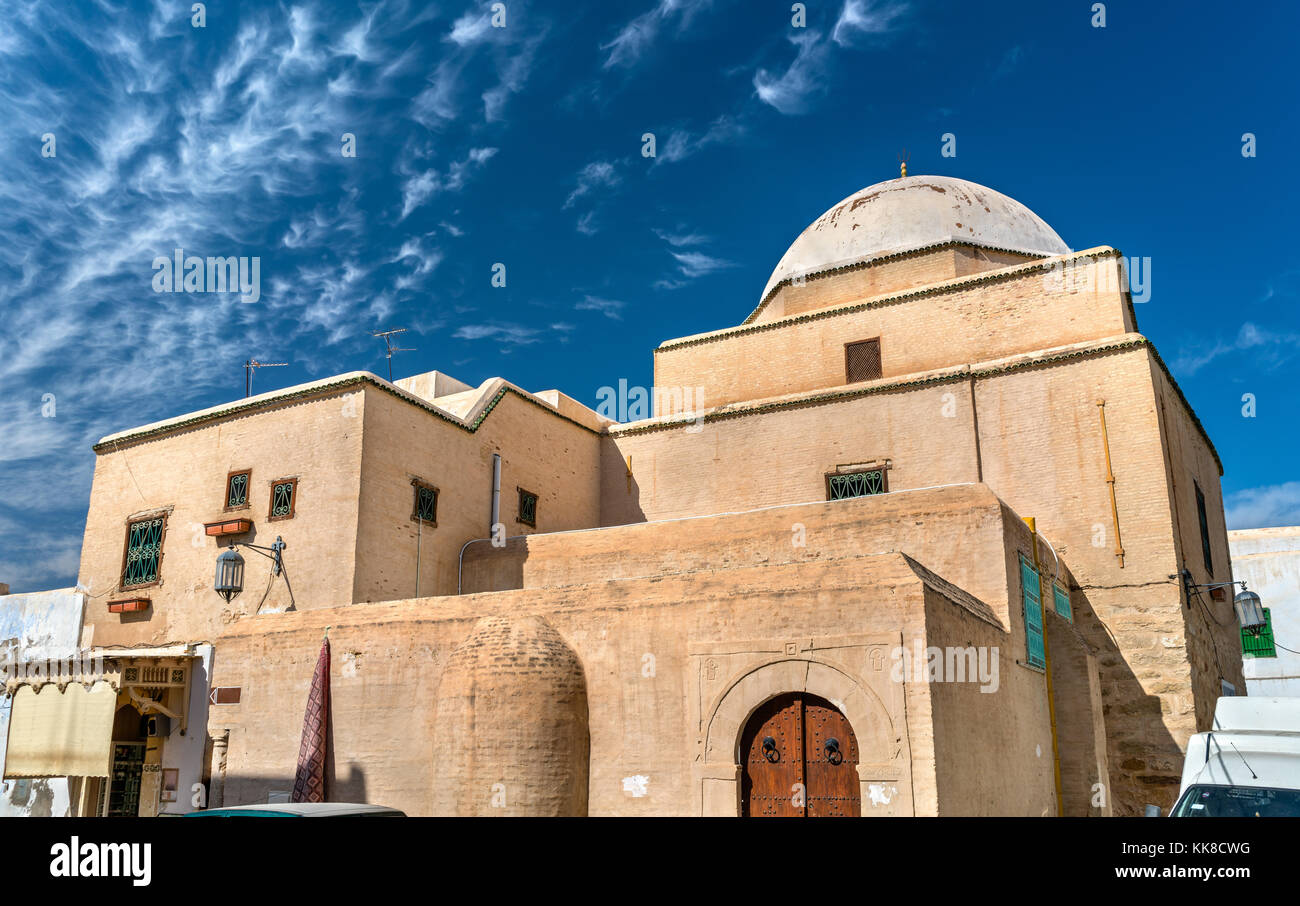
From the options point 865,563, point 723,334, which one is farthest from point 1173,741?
point 723,334

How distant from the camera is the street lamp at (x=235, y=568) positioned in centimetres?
1491

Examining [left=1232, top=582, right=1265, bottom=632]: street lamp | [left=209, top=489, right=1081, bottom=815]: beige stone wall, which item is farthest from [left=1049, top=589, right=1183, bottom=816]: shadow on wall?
[left=1232, top=582, right=1265, bottom=632]: street lamp

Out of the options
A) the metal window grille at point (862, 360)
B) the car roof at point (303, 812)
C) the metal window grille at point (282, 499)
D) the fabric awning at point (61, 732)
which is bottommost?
the car roof at point (303, 812)

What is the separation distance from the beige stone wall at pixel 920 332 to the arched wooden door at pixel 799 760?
29.5ft

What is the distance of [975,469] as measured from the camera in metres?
15.6

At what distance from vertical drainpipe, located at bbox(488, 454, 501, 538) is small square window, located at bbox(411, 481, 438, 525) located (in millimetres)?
1251

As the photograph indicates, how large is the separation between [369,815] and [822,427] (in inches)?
437

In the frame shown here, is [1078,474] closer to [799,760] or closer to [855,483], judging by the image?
[855,483]

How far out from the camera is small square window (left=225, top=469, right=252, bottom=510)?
15766mm

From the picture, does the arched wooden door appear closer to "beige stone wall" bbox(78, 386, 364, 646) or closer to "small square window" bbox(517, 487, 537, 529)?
"beige stone wall" bbox(78, 386, 364, 646)

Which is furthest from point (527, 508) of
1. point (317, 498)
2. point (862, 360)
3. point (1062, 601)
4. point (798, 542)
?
point (1062, 601)

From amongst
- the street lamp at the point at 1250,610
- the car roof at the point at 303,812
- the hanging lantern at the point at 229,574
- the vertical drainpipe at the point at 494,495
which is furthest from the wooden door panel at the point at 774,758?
the hanging lantern at the point at 229,574

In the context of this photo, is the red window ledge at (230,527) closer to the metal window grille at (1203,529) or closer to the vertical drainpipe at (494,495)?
the vertical drainpipe at (494,495)
